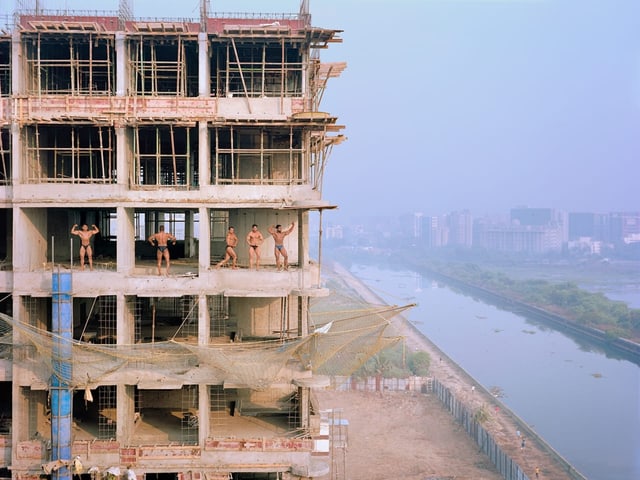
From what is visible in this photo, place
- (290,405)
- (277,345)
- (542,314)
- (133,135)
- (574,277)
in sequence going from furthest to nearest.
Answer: (574,277), (542,314), (290,405), (133,135), (277,345)

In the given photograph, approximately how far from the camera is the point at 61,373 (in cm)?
1630

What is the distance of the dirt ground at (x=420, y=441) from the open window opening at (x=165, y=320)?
43.0 ft

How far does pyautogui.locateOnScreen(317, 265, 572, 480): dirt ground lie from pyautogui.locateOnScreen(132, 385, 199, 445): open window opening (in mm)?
12317

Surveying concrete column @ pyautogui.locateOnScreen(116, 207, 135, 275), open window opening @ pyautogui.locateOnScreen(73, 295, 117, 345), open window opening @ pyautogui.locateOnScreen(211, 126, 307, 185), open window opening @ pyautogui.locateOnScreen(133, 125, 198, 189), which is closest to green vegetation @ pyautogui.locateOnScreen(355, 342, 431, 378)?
open window opening @ pyautogui.locateOnScreen(133, 125, 198, 189)

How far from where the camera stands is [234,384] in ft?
55.2

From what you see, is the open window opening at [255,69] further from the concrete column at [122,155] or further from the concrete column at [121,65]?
the concrete column at [122,155]

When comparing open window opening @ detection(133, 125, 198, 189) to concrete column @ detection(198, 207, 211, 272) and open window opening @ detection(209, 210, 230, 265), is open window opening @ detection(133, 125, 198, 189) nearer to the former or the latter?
concrete column @ detection(198, 207, 211, 272)

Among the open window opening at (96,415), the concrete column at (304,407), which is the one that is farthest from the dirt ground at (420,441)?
the open window opening at (96,415)

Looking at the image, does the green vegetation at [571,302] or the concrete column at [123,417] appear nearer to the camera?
the concrete column at [123,417]

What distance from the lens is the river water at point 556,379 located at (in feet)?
143

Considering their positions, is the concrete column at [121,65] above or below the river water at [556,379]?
above

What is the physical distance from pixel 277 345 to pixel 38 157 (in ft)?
28.9

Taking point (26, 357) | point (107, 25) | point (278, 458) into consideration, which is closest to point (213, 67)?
point (107, 25)

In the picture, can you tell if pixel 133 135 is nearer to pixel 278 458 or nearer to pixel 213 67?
pixel 213 67
